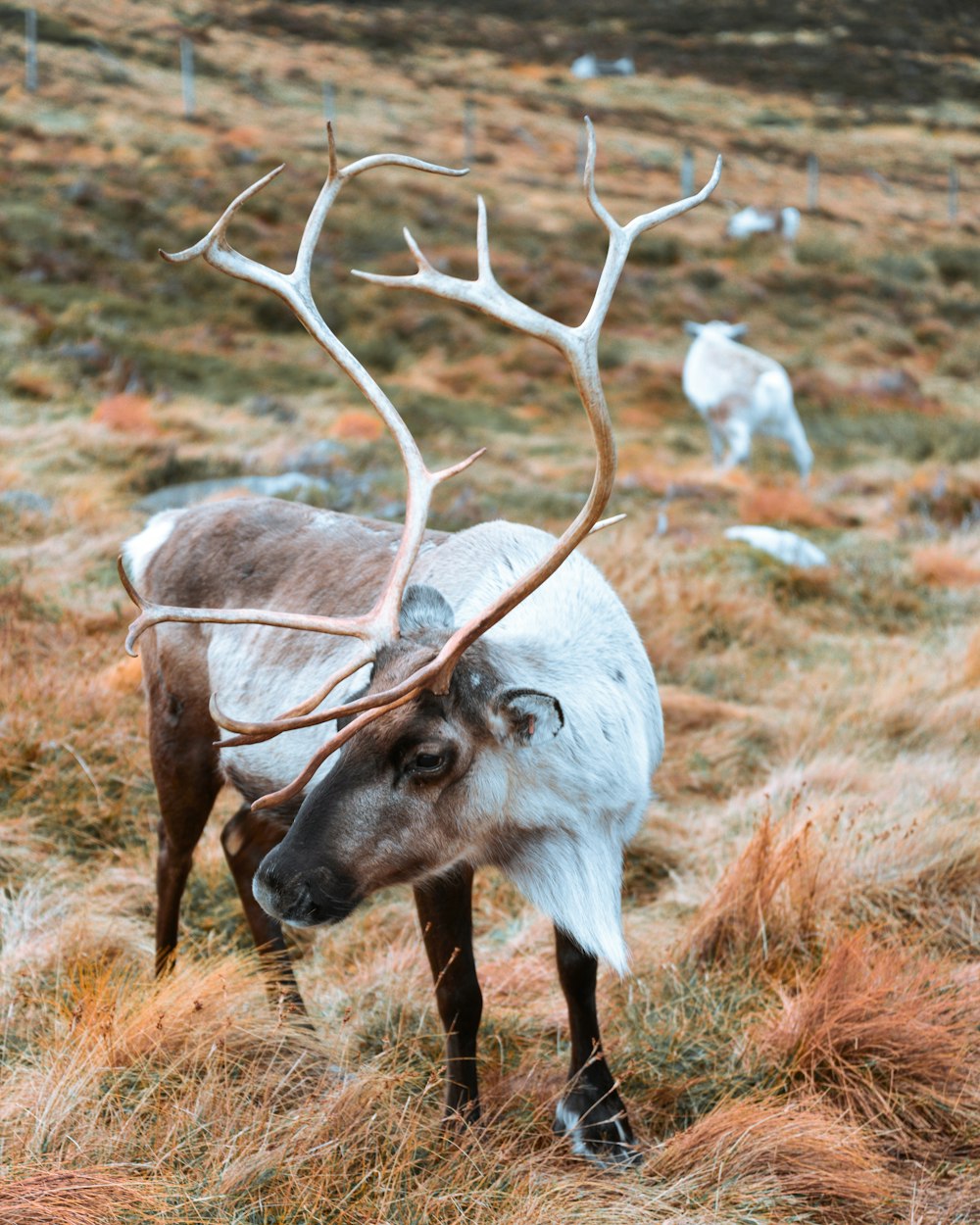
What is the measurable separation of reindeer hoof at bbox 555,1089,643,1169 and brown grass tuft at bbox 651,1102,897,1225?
125mm

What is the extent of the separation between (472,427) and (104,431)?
4.53 meters

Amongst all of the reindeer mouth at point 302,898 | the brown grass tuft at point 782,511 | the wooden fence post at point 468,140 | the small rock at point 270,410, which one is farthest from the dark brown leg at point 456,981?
the wooden fence post at point 468,140

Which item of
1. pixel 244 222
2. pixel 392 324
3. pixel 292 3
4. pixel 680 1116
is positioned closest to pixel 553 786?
pixel 680 1116

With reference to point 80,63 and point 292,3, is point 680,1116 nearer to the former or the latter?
point 80,63

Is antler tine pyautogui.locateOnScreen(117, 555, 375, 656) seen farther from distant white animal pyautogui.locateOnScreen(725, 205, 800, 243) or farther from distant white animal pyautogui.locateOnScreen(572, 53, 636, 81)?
distant white animal pyautogui.locateOnScreen(572, 53, 636, 81)

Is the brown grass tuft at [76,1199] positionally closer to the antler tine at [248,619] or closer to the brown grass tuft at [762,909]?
the antler tine at [248,619]

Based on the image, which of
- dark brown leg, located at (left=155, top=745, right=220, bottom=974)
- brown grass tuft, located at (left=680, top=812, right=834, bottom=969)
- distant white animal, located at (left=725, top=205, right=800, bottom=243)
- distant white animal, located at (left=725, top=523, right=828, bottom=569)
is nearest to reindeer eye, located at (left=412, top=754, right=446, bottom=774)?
dark brown leg, located at (left=155, top=745, right=220, bottom=974)

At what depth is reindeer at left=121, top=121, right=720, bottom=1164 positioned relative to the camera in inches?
93.9

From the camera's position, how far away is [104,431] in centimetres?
889

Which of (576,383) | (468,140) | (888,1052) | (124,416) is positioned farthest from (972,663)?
(468,140)

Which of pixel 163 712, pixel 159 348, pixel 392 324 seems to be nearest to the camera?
pixel 163 712

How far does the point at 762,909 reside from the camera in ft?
11.0

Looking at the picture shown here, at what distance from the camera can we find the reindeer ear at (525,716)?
2.39 m

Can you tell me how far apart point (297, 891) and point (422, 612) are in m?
0.67
